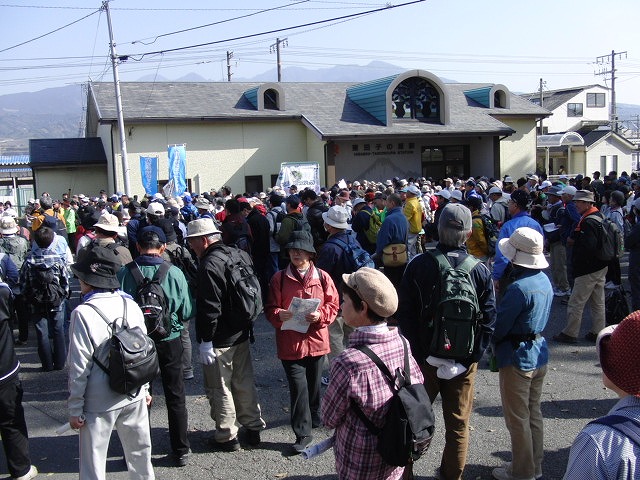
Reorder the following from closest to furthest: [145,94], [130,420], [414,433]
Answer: [414,433]
[130,420]
[145,94]

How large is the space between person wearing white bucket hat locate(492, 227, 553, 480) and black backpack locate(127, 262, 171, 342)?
8.19 feet

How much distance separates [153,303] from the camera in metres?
4.56

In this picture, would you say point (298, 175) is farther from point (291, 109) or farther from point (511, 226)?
point (511, 226)

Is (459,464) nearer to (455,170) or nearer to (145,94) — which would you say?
(145,94)

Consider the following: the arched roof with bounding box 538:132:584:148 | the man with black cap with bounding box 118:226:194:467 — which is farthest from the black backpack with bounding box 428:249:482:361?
the arched roof with bounding box 538:132:584:148

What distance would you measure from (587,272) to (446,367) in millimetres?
4367

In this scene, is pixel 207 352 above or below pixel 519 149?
below

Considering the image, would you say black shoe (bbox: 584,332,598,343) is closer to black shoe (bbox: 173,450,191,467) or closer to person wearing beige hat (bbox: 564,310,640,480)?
black shoe (bbox: 173,450,191,467)

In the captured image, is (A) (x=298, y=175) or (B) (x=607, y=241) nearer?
(B) (x=607, y=241)

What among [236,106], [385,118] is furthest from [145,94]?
[385,118]

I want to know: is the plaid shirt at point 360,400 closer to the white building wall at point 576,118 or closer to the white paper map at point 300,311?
the white paper map at point 300,311

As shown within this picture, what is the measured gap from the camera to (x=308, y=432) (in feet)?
16.4

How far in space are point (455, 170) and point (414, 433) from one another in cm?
2780

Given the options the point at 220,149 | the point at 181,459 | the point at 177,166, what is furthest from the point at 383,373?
the point at 220,149
